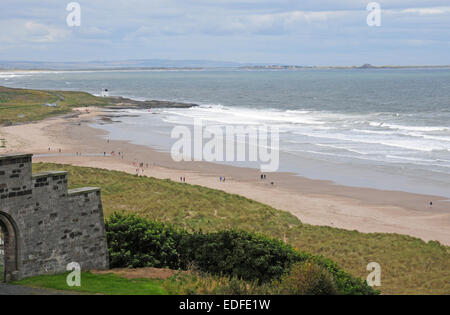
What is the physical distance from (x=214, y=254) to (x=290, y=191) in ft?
83.5

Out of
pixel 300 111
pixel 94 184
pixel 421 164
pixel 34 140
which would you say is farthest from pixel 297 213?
pixel 300 111

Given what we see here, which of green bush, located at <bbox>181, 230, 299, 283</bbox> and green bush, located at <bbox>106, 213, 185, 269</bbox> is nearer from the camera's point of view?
green bush, located at <bbox>181, 230, 299, 283</bbox>

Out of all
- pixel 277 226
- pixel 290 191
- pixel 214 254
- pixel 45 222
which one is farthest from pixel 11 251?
pixel 290 191

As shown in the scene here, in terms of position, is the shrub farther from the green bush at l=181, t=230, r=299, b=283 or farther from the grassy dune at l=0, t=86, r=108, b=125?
the grassy dune at l=0, t=86, r=108, b=125

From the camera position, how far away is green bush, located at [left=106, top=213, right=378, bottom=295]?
17953mm

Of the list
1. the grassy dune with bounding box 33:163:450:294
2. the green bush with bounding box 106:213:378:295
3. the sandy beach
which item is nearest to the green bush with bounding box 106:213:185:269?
the green bush with bounding box 106:213:378:295

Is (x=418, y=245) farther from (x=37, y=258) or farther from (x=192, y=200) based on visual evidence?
(x=37, y=258)

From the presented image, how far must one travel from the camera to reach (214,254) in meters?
19.1

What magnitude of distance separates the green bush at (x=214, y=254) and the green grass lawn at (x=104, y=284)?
2.12m

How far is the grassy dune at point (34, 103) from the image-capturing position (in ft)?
307

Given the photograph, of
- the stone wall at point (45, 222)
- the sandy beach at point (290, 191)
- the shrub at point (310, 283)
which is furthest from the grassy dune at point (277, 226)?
the stone wall at point (45, 222)

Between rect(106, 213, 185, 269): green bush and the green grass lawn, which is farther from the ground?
rect(106, 213, 185, 269): green bush

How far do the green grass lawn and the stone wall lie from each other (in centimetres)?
61

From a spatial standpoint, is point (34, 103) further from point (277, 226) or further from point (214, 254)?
point (214, 254)
